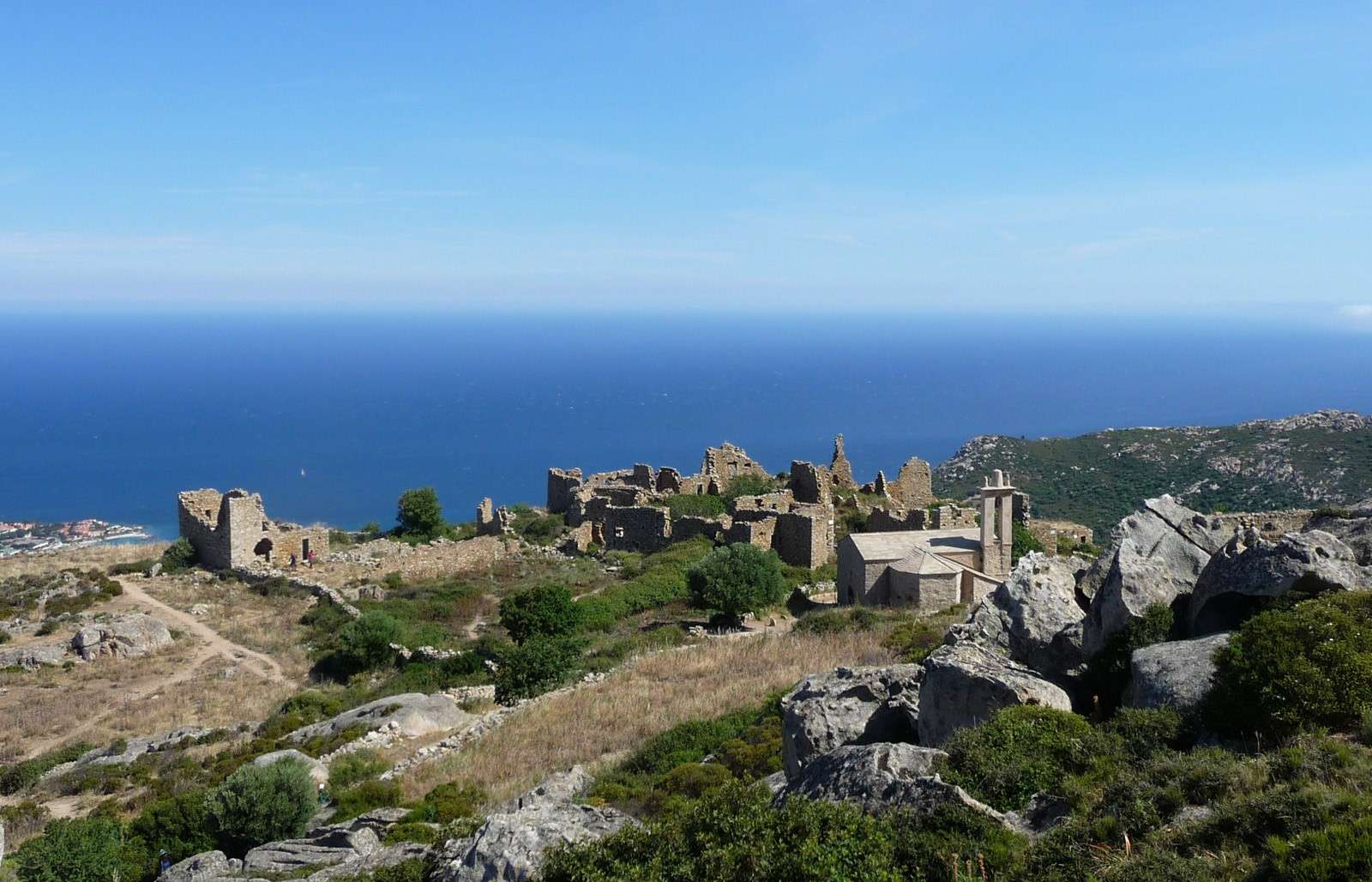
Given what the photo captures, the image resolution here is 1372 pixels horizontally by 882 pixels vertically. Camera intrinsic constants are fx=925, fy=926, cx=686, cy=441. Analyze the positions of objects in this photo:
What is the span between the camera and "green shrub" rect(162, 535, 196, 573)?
3119 centimetres

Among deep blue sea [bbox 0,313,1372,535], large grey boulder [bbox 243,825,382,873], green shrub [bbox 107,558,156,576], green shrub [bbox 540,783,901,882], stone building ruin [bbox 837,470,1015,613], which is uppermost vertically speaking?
green shrub [bbox 540,783,901,882]

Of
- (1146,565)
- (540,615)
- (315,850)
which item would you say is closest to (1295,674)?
(1146,565)

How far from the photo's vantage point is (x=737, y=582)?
23078 mm

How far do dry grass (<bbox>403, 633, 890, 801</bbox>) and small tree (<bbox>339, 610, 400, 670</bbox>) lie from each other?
22.0 ft

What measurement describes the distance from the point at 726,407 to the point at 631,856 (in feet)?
545

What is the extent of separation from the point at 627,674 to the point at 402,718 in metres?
4.35

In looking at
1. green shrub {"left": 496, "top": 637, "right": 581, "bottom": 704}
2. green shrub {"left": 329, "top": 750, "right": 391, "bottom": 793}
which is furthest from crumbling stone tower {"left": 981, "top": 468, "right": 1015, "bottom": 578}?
green shrub {"left": 329, "top": 750, "right": 391, "bottom": 793}

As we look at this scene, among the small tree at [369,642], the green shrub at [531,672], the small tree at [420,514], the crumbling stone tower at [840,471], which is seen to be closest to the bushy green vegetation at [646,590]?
the green shrub at [531,672]

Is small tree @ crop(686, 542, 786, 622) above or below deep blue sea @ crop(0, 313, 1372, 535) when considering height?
above

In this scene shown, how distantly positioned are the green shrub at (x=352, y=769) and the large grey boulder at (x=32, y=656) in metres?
12.0

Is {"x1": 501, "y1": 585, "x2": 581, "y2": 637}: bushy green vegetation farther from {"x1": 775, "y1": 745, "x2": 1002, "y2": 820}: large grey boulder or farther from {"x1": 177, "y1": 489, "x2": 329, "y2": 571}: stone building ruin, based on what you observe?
{"x1": 775, "y1": 745, "x2": 1002, "y2": 820}: large grey boulder

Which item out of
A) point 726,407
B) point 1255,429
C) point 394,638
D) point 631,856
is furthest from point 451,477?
point 631,856

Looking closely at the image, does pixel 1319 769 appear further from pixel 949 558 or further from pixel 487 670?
pixel 487 670

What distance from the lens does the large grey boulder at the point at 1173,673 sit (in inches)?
325
